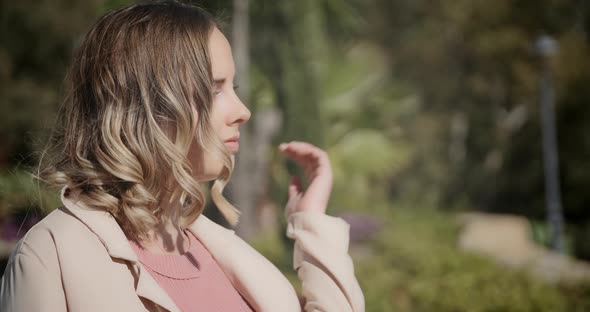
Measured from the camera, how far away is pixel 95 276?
116 cm

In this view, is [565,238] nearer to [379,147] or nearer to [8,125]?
[379,147]

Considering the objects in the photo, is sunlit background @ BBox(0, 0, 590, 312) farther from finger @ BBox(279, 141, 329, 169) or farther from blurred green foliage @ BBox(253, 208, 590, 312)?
finger @ BBox(279, 141, 329, 169)

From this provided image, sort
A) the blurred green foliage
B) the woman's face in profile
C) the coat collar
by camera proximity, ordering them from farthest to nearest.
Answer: the blurred green foliage, the coat collar, the woman's face in profile

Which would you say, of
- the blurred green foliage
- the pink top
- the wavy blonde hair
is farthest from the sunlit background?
A: the pink top

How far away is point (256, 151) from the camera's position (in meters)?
18.6

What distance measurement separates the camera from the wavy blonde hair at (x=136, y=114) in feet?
4.08

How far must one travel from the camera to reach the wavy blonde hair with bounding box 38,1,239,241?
4.08ft

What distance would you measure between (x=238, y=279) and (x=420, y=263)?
794cm

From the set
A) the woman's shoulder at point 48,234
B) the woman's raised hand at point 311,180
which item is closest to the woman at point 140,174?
the woman's shoulder at point 48,234

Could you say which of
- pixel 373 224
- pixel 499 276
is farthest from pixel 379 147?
Answer: pixel 499 276

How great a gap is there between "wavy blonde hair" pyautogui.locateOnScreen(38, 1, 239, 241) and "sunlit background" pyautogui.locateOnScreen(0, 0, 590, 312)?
18 cm

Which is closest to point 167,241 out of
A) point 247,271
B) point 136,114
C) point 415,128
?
point 247,271

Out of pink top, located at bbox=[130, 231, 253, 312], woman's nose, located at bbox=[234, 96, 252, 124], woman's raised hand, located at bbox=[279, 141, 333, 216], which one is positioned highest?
woman's nose, located at bbox=[234, 96, 252, 124]

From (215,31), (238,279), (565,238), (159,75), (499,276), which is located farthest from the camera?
(565,238)
